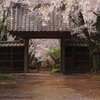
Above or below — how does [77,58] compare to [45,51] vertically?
A: below

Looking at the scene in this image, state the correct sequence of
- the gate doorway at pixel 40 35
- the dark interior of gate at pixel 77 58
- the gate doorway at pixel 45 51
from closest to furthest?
the gate doorway at pixel 40 35 → the dark interior of gate at pixel 77 58 → the gate doorway at pixel 45 51

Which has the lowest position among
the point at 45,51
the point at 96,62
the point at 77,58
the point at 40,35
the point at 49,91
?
the point at 49,91

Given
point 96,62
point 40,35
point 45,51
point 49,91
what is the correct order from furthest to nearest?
point 45,51, point 96,62, point 40,35, point 49,91

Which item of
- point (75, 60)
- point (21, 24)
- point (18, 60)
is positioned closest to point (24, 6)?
point (21, 24)

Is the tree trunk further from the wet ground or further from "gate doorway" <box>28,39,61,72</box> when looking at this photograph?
"gate doorway" <box>28,39,61,72</box>

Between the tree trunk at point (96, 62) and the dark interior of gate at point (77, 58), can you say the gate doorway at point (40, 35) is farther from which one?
the tree trunk at point (96, 62)

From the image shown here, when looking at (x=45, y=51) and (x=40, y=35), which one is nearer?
(x=40, y=35)

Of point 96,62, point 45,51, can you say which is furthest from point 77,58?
point 45,51

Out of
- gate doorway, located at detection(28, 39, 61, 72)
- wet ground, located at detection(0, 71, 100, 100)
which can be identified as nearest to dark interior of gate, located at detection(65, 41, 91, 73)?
wet ground, located at detection(0, 71, 100, 100)

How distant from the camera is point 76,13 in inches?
741

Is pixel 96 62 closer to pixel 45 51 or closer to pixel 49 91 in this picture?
pixel 49 91

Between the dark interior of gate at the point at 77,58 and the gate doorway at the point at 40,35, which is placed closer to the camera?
the gate doorway at the point at 40,35

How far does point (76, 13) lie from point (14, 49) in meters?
5.52

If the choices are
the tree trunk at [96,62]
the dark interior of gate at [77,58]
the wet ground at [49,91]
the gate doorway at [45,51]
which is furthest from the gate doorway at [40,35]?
the gate doorway at [45,51]
